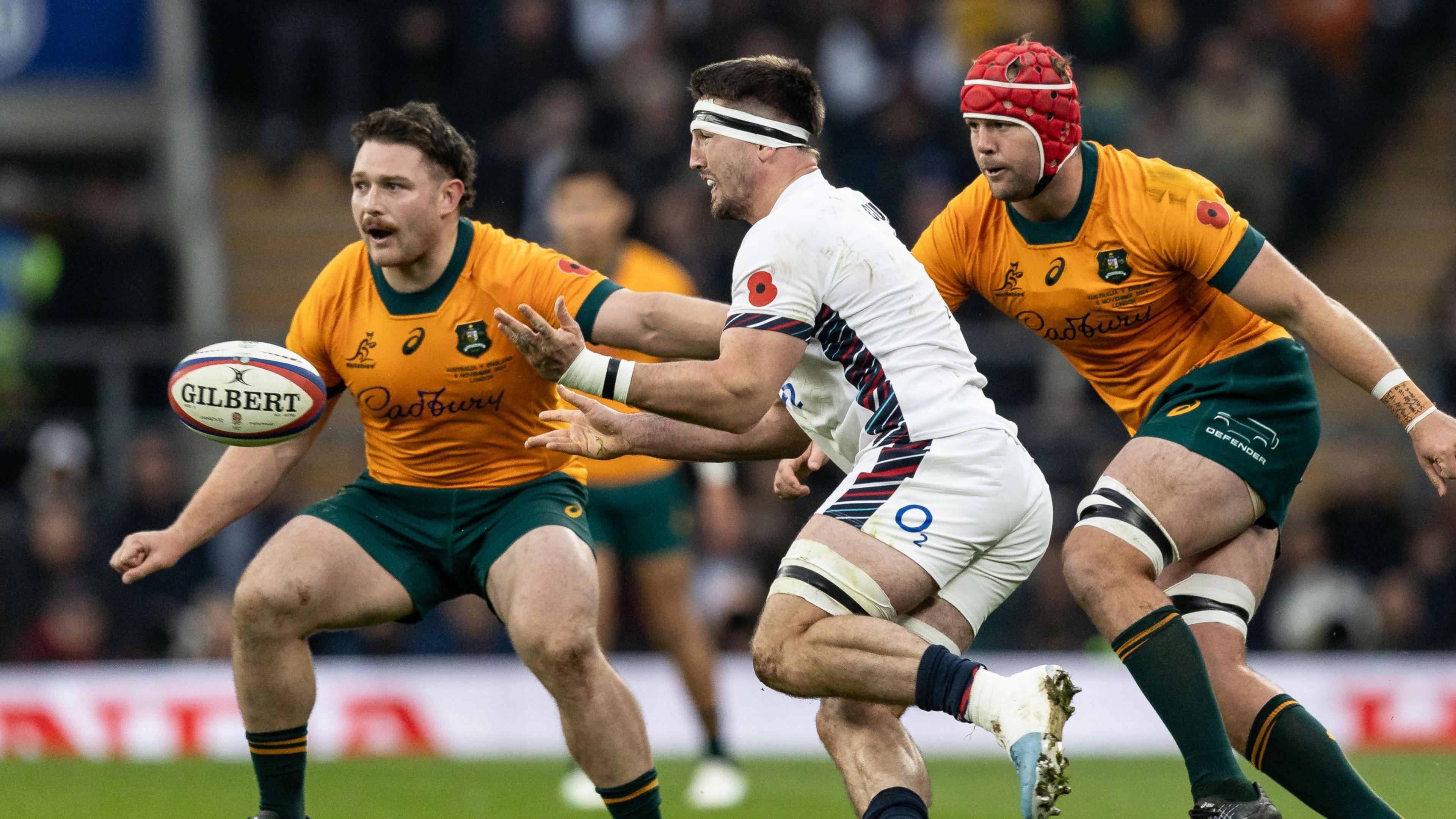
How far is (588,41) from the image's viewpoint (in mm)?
14703

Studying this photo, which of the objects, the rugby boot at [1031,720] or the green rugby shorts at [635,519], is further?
the green rugby shorts at [635,519]

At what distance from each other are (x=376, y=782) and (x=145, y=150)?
26.4 ft

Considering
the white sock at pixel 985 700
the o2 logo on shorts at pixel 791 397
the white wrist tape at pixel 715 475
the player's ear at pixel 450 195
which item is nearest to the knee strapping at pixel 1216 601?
the white sock at pixel 985 700

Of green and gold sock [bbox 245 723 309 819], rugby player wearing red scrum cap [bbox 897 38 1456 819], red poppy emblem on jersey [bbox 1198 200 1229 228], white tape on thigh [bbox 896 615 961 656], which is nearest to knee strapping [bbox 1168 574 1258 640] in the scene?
rugby player wearing red scrum cap [bbox 897 38 1456 819]

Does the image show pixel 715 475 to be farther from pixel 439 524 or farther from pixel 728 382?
pixel 728 382

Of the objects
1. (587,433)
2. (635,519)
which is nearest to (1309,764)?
(587,433)

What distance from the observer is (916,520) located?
492 centimetres

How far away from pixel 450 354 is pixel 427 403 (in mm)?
180

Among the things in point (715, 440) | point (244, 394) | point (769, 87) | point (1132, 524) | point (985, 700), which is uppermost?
point (769, 87)

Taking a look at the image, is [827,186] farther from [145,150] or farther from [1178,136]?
[145,150]

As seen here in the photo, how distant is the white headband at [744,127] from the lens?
17.2 ft

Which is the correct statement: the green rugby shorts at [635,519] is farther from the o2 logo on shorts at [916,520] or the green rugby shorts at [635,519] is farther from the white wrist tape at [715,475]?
the o2 logo on shorts at [916,520]

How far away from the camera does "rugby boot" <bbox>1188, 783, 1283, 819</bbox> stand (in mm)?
4906

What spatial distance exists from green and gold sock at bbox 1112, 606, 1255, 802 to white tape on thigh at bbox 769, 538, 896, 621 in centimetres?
76
